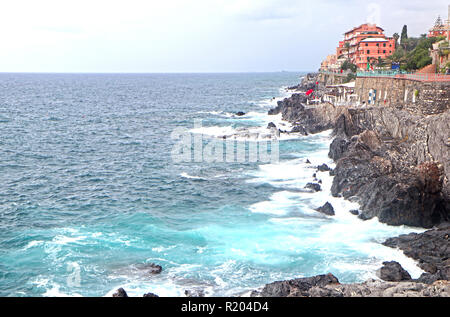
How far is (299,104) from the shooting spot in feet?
283

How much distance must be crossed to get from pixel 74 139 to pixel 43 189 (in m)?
28.0

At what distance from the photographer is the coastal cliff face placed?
31703mm

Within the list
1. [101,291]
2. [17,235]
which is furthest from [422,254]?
[17,235]

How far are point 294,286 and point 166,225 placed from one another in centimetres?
1439

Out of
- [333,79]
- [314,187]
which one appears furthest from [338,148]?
[333,79]

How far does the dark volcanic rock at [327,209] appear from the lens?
34219mm

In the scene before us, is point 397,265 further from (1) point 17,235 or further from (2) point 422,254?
(1) point 17,235

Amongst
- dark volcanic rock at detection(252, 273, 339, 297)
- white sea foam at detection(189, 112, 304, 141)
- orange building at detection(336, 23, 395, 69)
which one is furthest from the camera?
orange building at detection(336, 23, 395, 69)

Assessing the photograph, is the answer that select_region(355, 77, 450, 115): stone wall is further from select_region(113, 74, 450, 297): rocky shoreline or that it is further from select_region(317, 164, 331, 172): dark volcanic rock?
select_region(317, 164, 331, 172): dark volcanic rock

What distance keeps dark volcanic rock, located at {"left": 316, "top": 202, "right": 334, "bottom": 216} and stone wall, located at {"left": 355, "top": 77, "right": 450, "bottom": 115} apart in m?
18.0

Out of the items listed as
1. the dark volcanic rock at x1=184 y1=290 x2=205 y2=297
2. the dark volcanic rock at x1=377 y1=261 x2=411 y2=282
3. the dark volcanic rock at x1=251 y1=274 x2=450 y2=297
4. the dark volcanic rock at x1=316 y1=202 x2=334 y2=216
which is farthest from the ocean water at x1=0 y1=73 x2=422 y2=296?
the dark volcanic rock at x1=251 y1=274 x2=450 y2=297

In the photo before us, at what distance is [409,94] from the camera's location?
50.9m

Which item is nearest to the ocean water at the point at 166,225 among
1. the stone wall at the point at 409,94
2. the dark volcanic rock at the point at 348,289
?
the dark volcanic rock at the point at 348,289

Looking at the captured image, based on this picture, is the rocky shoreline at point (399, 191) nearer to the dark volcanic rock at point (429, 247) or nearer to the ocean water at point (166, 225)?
the dark volcanic rock at point (429, 247)
